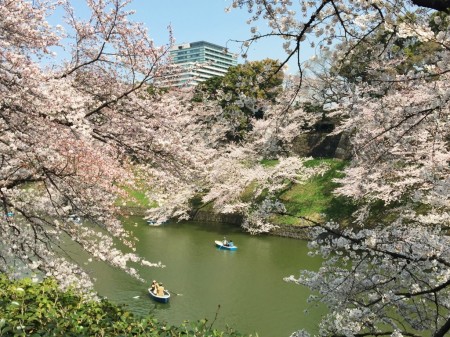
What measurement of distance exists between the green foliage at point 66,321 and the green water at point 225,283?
2.99m

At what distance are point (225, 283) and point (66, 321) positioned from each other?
32.7 feet

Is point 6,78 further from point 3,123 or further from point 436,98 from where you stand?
point 436,98

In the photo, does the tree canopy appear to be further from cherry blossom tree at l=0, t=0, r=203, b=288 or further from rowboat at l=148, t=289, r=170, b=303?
rowboat at l=148, t=289, r=170, b=303

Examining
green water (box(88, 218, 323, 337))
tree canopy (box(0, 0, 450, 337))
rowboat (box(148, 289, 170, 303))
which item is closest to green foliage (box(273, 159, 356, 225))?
green water (box(88, 218, 323, 337))

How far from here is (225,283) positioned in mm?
12945

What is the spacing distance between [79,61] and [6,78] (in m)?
2.48

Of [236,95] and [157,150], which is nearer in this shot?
[157,150]

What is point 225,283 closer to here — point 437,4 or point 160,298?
point 160,298

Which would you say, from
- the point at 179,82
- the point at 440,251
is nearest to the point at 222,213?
the point at 179,82

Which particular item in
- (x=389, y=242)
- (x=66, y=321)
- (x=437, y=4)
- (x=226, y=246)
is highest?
(x=437, y=4)

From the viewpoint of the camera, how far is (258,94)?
30047 millimetres

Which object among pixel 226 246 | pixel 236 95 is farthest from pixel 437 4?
pixel 236 95

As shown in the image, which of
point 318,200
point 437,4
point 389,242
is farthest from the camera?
point 318,200

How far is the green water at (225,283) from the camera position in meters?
10.1
